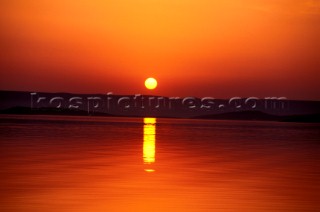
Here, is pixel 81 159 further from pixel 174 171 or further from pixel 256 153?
pixel 256 153

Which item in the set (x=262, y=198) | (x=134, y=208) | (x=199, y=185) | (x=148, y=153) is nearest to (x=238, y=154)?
(x=148, y=153)

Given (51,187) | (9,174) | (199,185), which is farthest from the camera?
(9,174)

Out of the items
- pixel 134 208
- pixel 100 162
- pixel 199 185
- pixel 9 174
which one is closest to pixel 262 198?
pixel 199 185

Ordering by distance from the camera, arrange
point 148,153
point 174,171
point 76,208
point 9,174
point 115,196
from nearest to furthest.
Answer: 1. point 76,208
2. point 115,196
3. point 9,174
4. point 174,171
5. point 148,153

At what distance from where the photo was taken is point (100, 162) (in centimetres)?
1395

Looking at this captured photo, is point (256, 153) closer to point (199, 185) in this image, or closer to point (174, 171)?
point (174, 171)

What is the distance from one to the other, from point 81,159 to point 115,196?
5.99 m

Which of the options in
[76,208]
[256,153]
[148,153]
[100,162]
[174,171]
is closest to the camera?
[76,208]

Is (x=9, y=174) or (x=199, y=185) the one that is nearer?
(x=199, y=185)

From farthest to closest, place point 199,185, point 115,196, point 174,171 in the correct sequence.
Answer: point 174,171, point 199,185, point 115,196

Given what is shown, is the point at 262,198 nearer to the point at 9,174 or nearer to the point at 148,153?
the point at 9,174

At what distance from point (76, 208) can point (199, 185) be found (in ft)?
10.4

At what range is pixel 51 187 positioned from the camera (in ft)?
30.7

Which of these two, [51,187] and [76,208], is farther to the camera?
[51,187]
